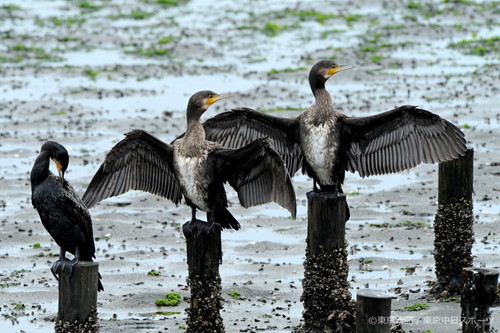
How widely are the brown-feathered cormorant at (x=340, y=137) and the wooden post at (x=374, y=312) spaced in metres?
2.04

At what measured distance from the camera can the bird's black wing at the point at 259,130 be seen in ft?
35.8

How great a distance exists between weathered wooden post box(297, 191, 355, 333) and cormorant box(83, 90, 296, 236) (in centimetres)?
46

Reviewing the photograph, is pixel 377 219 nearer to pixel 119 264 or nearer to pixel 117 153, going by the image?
pixel 119 264

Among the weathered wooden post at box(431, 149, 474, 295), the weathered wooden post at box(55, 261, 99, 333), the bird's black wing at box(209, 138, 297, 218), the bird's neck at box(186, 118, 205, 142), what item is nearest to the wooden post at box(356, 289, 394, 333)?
the bird's black wing at box(209, 138, 297, 218)

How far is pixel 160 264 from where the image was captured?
1255 centimetres

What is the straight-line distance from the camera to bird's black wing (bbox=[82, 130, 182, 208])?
10.2 meters

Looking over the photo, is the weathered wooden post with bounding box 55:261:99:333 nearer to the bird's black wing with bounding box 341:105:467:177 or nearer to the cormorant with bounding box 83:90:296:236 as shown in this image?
the cormorant with bounding box 83:90:296:236

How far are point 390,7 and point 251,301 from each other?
753 inches

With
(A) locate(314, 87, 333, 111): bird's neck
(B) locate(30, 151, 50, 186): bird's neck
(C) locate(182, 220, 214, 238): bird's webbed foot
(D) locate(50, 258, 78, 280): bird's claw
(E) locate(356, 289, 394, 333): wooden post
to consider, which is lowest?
(E) locate(356, 289, 394, 333): wooden post

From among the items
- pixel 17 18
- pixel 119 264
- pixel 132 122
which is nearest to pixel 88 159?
pixel 132 122

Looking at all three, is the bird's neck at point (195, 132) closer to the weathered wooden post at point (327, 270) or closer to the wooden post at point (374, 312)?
the weathered wooden post at point (327, 270)

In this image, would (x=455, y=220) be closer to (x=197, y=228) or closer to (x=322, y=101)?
(x=322, y=101)

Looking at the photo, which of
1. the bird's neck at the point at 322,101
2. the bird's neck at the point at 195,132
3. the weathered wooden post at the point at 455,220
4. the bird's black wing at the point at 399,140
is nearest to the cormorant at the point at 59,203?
the bird's neck at the point at 195,132

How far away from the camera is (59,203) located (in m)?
9.23
